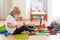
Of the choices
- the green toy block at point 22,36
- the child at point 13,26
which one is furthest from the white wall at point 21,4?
the green toy block at point 22,36

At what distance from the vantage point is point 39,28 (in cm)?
360

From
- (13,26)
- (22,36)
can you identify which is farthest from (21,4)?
(22,36)

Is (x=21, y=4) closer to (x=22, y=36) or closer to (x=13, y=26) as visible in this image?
(x=13, y=26)

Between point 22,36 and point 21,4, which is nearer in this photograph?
point 22,36

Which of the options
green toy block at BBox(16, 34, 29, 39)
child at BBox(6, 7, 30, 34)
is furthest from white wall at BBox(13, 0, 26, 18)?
green toy block at BBox(16, 34, 29, 39)

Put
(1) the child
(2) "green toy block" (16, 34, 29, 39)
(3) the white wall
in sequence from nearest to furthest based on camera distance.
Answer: (2) "green toy block" (16, 34, 29, 39), (1) the child, (3) the white wall

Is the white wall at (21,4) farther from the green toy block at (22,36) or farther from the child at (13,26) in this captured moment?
the green toy block at (22,36)

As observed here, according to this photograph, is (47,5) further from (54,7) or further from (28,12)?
(28,12)

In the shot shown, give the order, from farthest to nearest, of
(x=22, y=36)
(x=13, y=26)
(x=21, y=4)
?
(x=21, y=4)
(x=13, y=26)
(x=22, y=36)

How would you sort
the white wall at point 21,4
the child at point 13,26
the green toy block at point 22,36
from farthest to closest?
1. the white wall at point 21,4
2. the child at point 13,26
3. the green toy block at point 22,36

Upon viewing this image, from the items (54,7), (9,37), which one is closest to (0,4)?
(54,7)

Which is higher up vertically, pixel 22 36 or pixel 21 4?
pixel 21 4

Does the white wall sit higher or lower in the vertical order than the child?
higher

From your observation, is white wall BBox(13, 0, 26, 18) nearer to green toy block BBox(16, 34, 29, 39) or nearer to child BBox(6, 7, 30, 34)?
child BBox(6, 7, 30, 34)
